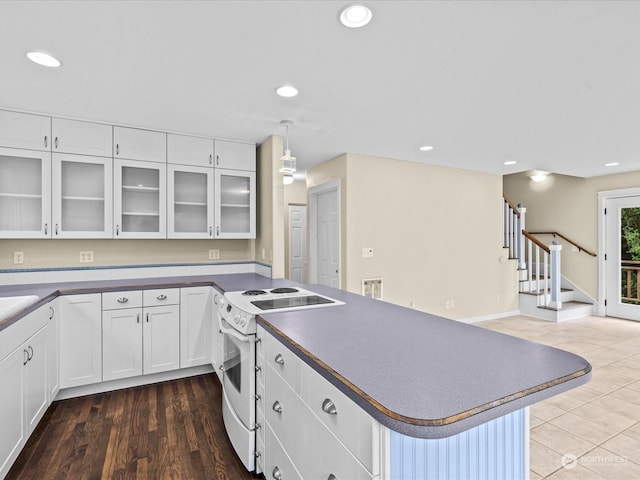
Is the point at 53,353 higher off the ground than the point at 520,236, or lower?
lower

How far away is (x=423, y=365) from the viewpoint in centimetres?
112

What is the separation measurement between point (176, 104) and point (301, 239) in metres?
3.93

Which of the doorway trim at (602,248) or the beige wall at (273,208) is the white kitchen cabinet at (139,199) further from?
the doorway trim at (602,248)

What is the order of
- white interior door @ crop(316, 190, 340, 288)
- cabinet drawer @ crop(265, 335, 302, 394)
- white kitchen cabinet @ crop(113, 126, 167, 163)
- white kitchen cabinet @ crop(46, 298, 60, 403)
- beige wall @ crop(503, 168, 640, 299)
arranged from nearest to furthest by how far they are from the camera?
1. cabinet drawer @ crop(265, 335, 302, 394)
2. white kitchen cabinet @ crop(46, 298, 60, 403)
3. white kitchen cabinet @ crop(113, 126, 167, 163)
4. white interior door @ crop(316, 190, 340, 288)
5. beige wall @ crop(503, 168, 640, 299)

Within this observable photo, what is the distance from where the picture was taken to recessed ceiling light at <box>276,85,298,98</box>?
2.33 meters

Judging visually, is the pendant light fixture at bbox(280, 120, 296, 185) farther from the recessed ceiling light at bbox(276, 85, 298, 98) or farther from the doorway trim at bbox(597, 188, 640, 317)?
the doorway trim at bbox(597, 188, 640, 317)

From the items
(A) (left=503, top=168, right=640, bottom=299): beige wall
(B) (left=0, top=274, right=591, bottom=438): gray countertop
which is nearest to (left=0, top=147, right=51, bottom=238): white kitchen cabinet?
(B) (left=0, top=274, right=591, bottom=438): gray countertop

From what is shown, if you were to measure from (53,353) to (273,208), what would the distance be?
210 centimetres

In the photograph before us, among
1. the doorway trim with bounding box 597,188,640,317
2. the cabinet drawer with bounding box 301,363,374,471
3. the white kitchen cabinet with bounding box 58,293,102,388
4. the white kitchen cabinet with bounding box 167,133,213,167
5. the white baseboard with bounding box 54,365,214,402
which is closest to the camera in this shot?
the cabinet drawer with bounding box 301,363,374,471

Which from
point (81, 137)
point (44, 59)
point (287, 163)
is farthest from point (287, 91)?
point (81, 137)

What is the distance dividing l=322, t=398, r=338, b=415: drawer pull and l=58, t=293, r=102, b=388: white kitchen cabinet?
244cm

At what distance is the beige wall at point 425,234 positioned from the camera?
4.18m

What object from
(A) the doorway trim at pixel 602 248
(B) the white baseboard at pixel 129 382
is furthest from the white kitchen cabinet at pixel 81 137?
(A) the doorway trim at pixel 602 248

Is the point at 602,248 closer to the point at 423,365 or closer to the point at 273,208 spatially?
the point at 273,208
